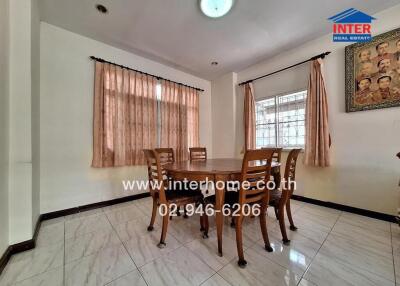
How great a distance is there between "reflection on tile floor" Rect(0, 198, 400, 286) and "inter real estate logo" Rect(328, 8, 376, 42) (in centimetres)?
253

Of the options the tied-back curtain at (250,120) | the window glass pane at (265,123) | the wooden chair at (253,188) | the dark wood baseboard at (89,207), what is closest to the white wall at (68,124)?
the dark wood baseboard at (89,207)

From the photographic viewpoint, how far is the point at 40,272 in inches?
48.3

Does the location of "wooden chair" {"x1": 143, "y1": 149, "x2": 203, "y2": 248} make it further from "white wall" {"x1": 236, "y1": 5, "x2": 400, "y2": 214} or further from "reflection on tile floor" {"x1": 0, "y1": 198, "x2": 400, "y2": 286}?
"white wall" {"x1": 236, "y1": 5, "x2": 400, "y2": 214}

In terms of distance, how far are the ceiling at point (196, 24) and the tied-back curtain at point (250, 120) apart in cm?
78

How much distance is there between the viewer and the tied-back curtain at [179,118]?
130 inches

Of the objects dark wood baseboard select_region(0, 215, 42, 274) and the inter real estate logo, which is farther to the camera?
the inter real estate logo

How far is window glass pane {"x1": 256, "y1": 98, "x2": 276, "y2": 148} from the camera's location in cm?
334

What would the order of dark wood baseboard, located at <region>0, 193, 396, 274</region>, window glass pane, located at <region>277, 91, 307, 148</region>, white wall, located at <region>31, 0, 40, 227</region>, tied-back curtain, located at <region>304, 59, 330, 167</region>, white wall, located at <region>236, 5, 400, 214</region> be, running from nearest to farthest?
dark wood baseboard, located at <region>0, 193, 396, 274</region> < white wall, located at <region>31, 0, 40, 227</region> < white wall, located at <region>236, 5, 400, 214</region> < tied-back curtain, located at <region>304, 59, 330, 167</region> < window glass pane, located at <region>277, 91, 307, 148</region>

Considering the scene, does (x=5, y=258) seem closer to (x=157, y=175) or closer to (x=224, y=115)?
(x=157, y=175)

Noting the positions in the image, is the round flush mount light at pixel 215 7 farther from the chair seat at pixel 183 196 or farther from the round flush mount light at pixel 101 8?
the chair seat at pixel 183 196

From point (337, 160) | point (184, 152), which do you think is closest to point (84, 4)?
point (184, 152)

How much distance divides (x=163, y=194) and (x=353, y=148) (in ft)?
8.96

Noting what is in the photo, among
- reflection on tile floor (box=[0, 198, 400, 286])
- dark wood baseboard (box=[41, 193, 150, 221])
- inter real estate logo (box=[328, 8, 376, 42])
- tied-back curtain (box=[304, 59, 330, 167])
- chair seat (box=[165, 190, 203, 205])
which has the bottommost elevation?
reflection on tile floor (box=[0, 198, 400, 286])

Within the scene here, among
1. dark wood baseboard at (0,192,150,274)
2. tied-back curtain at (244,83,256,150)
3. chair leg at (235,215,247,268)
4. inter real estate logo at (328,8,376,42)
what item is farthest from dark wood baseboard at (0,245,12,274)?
inter real estate logo at (328,8,376,42)
